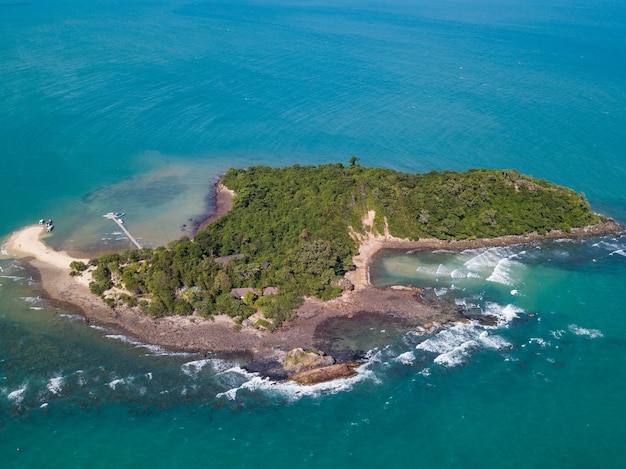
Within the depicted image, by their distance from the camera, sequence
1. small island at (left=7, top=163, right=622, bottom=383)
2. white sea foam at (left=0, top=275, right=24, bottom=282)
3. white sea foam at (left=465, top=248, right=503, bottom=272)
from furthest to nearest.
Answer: white sea foam at (left=465, top=248, right=503, bottom=272), white sea foam at (left=0, top=275, right=24, bottom=282), small island at (left=7, top=163, right=622, bottom=383)

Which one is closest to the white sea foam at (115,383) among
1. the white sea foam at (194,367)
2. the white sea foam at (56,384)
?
the white sea foam at (56,384)

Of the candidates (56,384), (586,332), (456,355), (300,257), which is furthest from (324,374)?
(586,332)

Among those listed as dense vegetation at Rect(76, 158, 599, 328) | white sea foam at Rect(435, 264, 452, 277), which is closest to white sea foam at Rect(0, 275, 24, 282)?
dense vegetation at Rect(76, 158, 599, 328)

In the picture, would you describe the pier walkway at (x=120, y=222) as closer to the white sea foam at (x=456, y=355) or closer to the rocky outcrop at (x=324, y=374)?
the rocky outcrop at (x=324, y=374)

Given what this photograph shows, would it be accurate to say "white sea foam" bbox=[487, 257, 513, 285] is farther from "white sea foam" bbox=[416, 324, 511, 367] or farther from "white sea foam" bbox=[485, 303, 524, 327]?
"white sea foam" bbox=[416, 324, 511, 367]

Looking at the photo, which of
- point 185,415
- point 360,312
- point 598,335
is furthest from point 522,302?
point 185,415

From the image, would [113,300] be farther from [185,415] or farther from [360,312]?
[360,312]

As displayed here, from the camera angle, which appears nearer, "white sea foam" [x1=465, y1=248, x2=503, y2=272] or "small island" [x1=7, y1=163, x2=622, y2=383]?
"small island" [x1=7, y1=163, x2=622, y2=383]
